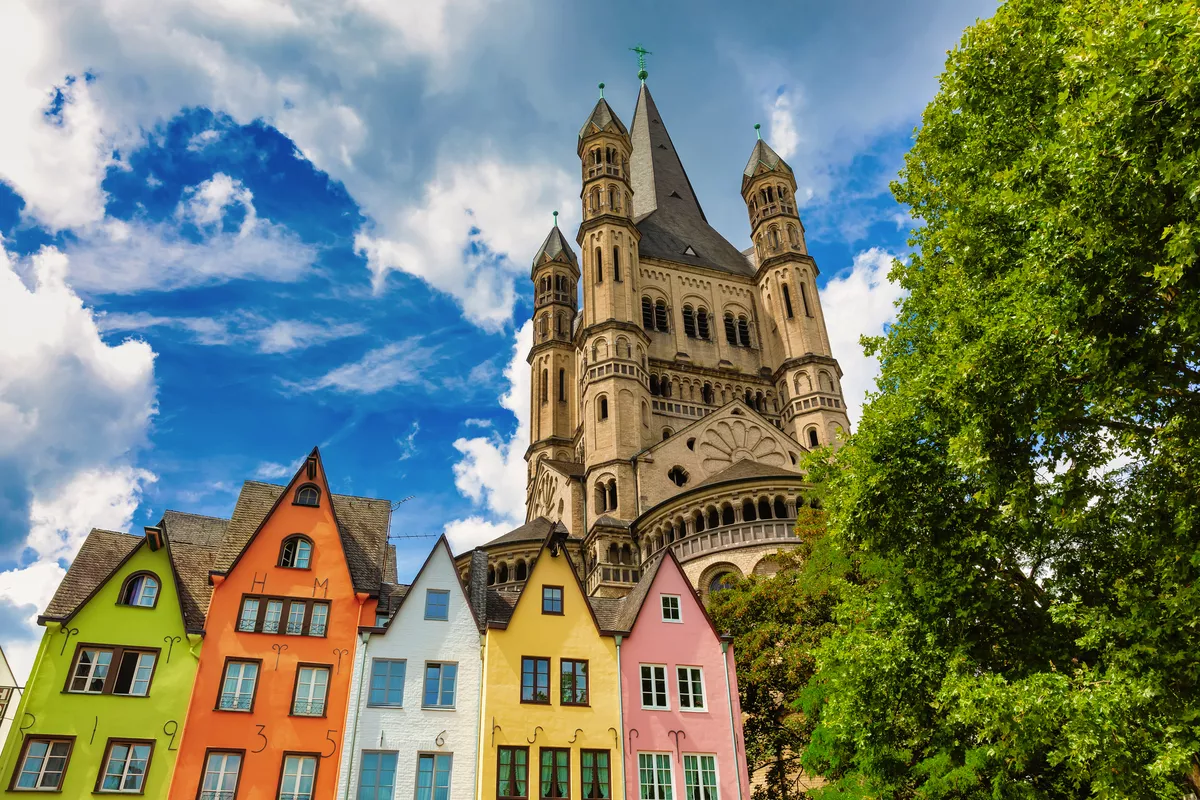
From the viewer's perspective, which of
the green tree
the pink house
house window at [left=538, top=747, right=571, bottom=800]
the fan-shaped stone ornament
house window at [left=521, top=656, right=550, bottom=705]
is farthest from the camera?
the fan-shaped stone ornament

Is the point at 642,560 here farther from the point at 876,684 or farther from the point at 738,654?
the point at 876,684

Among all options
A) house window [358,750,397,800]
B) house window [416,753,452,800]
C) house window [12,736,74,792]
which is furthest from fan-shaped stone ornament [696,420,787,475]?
house window [12,736,74,792]

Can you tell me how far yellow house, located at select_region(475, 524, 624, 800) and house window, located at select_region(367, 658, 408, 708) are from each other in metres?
2.11

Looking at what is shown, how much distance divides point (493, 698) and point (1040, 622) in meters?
12.7

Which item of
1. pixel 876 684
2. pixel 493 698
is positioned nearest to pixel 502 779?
pixel 493 698

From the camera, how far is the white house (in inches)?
765

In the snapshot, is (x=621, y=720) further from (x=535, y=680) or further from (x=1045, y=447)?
(x=1045, y=447)

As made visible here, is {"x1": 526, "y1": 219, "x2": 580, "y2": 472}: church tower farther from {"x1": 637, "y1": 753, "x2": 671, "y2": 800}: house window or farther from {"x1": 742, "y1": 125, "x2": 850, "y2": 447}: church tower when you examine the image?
{"x1": 637, "y1": 753, "x2": 671, "y2": 800}: house window

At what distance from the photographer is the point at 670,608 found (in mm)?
23391

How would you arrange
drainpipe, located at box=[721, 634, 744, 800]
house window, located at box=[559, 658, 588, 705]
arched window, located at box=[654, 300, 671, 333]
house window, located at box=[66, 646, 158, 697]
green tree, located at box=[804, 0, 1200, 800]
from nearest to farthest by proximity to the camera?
1. green tree, located at box=[804, 0, 1200, 800]
2. house window, located at box=[66, 646, 158, 697]
3. drainpipe, located at box=[721, 634, 744, 800]
4. house window, located at box=[559, 658, 588, 705]
5. arched window, located at box=[654, 300, 671, 333]

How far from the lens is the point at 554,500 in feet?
169

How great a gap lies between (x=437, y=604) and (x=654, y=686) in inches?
244

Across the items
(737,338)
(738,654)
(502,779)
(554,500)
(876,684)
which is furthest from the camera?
(737,338)

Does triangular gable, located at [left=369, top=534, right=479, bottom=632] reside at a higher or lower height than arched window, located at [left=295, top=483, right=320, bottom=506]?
lower
